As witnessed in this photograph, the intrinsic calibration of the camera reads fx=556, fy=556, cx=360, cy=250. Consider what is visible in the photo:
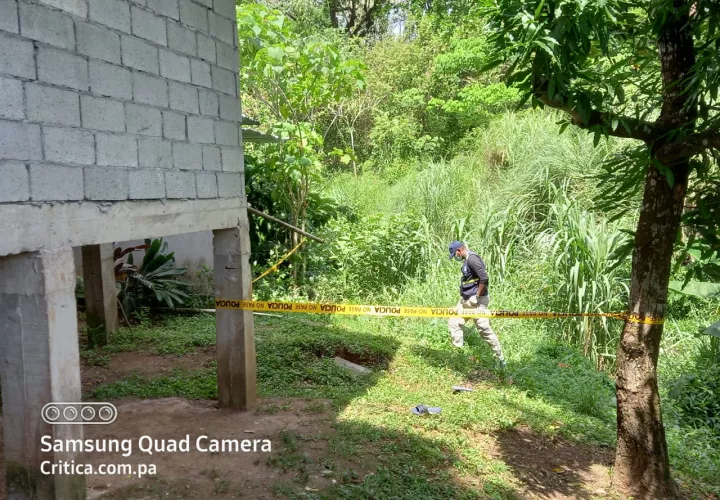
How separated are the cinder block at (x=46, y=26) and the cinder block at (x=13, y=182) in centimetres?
70

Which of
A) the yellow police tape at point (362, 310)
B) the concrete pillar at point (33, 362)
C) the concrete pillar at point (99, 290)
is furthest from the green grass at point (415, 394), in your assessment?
the concrete pillar at point (33, 362)

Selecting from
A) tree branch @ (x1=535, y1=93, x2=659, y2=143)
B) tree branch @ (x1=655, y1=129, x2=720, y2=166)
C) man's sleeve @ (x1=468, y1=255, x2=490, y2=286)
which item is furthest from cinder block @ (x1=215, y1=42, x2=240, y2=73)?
man's sleeve @ (x1=468, y1=255, x2=490, y2=286)

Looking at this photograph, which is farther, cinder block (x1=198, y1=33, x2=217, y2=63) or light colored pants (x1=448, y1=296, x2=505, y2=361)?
light colored pants (x1=448, y1=296, x2=505, y2=361)

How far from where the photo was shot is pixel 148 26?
388 centimetres

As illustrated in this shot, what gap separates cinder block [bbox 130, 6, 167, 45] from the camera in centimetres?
374

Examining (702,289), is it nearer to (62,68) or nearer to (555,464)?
(555,464)

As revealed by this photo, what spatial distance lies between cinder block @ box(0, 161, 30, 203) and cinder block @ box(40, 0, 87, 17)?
0.93 m

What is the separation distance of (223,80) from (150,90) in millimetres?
1063

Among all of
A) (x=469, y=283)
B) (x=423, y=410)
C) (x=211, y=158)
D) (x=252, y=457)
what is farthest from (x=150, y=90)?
(x=469, y=283)

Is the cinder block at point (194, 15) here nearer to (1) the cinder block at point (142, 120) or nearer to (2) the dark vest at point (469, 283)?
(1) the cinder block at point (142, 120)

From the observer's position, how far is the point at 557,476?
15.5 ft

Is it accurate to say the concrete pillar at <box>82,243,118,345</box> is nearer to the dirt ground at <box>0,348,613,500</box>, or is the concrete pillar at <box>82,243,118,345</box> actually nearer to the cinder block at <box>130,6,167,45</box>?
the dirt ground at <box>0,348,613,500</box>

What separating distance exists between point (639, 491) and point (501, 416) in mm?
1427

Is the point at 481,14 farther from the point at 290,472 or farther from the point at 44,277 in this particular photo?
the point at 290,472
